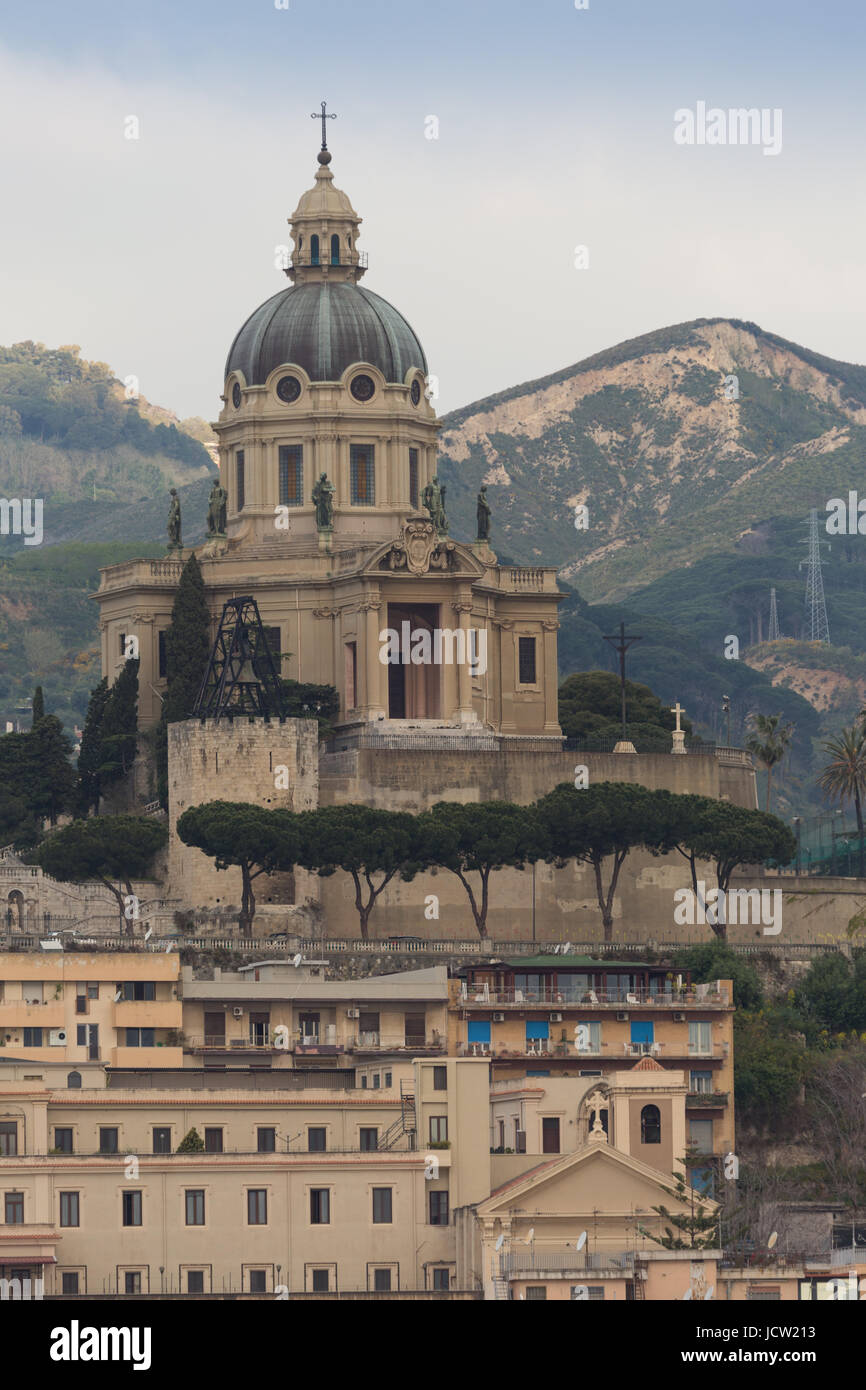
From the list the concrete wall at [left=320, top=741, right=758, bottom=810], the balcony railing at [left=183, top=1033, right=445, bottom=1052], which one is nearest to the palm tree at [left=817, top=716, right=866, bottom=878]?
the concrete wall at [left=320, top=741, right=758, bottom=810]

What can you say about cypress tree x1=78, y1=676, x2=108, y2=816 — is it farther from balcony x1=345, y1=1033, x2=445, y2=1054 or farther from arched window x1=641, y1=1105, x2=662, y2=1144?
arched window x1=641, y1=1105, x2=662, y2=1144

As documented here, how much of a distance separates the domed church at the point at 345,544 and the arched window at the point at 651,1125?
39.9 metres

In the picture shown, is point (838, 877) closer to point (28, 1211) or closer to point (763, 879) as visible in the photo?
point (763, 879)

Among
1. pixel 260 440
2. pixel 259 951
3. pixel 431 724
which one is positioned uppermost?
pixel 260 440

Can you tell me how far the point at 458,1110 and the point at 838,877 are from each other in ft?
134

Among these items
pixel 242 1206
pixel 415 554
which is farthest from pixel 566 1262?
pixel 415 554

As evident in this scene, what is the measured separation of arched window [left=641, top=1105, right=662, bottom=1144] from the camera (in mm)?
99375

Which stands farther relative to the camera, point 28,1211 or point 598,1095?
point 598,1095

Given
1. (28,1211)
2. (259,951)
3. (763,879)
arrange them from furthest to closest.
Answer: (763,879) < (259,951) < (28,1211)

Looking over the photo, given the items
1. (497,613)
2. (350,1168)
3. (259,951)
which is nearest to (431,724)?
(497,613)

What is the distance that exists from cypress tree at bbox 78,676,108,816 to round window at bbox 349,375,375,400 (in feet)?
53.5

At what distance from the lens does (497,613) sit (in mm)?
146375

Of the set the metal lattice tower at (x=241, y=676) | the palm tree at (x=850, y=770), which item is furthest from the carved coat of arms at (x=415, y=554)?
the palm tree at (x=850, y=770)

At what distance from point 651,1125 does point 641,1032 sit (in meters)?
10.2
